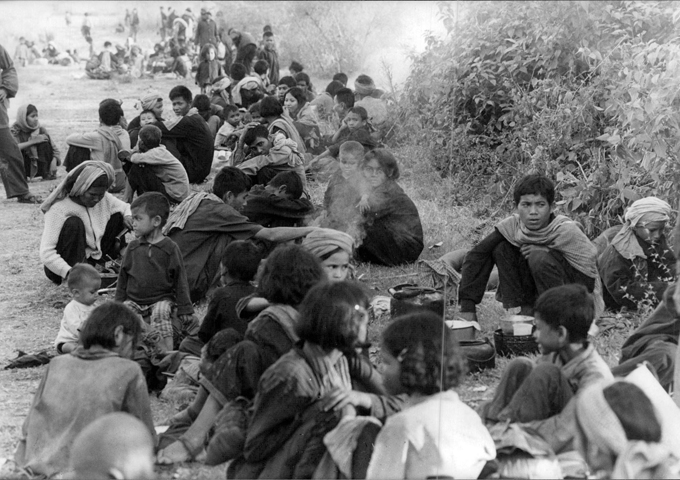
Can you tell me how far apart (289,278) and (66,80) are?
25430mm

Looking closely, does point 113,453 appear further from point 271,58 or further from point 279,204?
point 271,58

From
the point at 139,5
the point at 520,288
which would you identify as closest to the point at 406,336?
the point at 520,288

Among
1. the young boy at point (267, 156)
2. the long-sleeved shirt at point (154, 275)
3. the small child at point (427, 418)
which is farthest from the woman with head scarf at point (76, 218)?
the small child at point (427, 418)

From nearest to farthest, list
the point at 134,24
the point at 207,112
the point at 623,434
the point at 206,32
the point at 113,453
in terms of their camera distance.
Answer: the point at 113,453, the point at 623,434, the point at 207,112, the point at 206,32, the point at 134,24

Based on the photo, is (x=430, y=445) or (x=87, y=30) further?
(x=87, y=30)

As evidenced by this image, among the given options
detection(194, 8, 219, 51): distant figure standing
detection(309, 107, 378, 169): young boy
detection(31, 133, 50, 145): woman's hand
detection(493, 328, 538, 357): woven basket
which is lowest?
detection(493, 328, 538, 357): woven basket

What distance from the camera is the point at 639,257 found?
20.4ft

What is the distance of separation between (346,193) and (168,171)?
1.91 metres

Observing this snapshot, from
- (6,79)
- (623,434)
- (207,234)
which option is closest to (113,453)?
(623,434)

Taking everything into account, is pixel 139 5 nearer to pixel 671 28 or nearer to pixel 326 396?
pixel 671 28

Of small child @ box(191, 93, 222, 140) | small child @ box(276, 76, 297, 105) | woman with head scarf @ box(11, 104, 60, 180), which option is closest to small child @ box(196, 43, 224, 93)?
small child @ box(276, 76, 297, 105)

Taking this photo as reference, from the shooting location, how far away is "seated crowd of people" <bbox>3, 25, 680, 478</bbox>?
356cm

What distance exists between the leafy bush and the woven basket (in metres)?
2.02

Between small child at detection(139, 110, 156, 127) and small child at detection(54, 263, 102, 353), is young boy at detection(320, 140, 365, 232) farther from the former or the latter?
small child at detection(139, 110, 156, 127)
